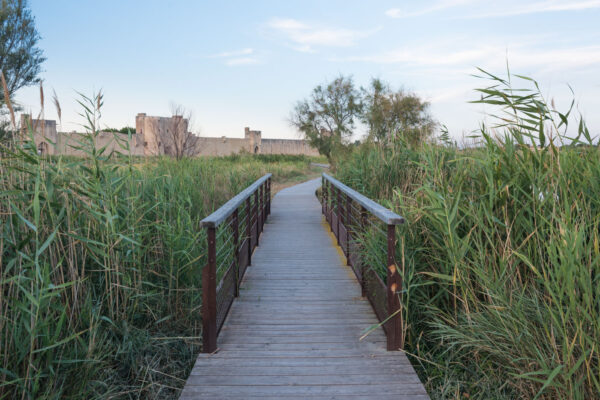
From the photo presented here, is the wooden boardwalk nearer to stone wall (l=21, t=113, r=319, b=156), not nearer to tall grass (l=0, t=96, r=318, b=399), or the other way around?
tall grass (l=0, t=96, r=318, b=399)

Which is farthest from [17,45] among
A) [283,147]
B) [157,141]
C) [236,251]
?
[283,147]

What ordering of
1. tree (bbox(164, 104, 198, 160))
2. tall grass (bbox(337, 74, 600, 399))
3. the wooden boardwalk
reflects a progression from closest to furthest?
tall grass (bbox(337, 74, 600, 399))
the wooden boardwalk
tree (bbox(164, 104, 198, 160))

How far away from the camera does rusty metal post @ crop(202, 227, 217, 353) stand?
109 inches

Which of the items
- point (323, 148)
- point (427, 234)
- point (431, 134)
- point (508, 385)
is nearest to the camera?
Answer: point (508, 385)

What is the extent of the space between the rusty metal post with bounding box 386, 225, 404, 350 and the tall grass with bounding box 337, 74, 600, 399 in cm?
11

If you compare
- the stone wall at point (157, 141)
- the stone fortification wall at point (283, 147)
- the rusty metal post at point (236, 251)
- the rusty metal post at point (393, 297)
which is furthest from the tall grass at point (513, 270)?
the stone fortification wall at point (283, 147)

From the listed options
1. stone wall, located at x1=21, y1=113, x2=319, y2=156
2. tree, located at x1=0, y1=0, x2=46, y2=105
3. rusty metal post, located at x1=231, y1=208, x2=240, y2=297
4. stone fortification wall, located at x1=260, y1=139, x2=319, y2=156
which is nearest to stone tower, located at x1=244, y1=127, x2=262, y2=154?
stone wall, located at x1=21, y1=113, x2=319, y2=156

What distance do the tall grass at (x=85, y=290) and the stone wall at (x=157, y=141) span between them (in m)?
0.16

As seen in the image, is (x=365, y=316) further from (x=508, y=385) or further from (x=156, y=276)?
(x=156, y=276)

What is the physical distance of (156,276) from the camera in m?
3.58

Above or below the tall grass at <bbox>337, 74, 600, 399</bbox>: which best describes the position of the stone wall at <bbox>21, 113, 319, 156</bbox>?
above

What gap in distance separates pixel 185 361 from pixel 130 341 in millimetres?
428

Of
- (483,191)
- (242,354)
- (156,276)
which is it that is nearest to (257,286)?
(156,276)

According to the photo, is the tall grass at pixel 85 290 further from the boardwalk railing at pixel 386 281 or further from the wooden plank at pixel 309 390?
the boardwalk railing at pixel 386 281
